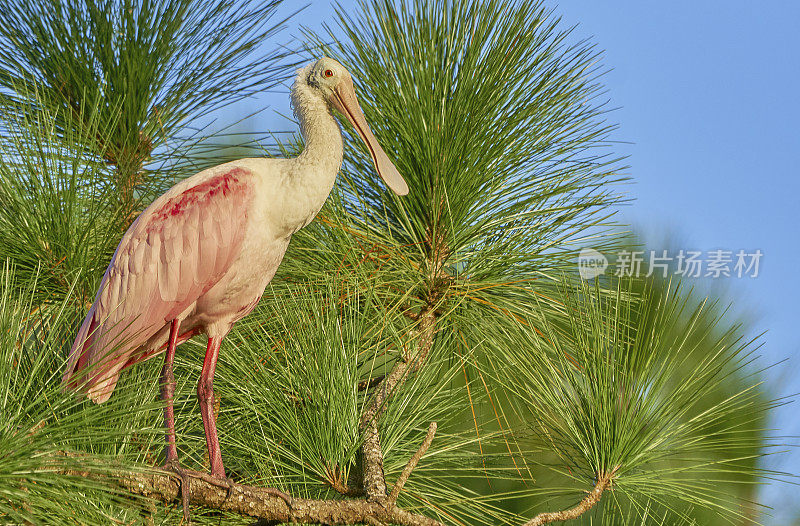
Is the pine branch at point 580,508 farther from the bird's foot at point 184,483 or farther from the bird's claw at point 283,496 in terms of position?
the bird's foot at point 184,483

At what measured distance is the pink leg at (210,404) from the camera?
5.85ft

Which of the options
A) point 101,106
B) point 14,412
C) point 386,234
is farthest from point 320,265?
point 14,412

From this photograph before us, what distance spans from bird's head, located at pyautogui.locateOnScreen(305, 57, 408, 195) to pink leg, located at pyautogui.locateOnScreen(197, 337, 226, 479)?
23.6 inches

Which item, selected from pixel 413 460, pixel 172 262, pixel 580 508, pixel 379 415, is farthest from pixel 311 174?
pixel 580 508

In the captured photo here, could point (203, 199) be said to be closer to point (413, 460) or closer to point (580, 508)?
point (413, 460)

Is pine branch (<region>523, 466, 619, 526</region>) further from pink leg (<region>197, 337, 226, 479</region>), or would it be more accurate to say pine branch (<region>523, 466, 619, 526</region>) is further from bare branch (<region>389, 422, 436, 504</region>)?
pink leg (<region>197, 337, 226, 479</region>)

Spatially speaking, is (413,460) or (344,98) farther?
(344,98)

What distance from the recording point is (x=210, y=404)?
1890mm

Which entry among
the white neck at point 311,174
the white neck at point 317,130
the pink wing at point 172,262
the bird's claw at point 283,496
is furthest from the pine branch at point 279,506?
the white neck at point 317,130

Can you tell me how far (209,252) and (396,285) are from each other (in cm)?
52

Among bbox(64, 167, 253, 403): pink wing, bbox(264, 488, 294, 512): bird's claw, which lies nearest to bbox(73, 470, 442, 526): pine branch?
bbox(264, 488, 294, 512): bird's claw

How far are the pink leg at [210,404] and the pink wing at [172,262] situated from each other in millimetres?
143

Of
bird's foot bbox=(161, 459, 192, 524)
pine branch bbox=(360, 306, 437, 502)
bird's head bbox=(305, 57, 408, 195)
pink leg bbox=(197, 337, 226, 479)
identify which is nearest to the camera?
bird's foot bbox=(161, 459, 192, 524)

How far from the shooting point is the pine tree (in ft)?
5.21
